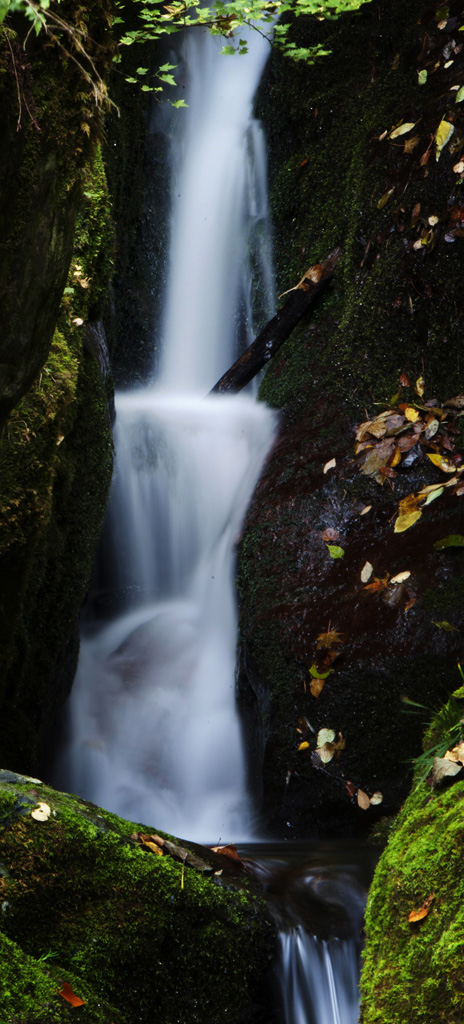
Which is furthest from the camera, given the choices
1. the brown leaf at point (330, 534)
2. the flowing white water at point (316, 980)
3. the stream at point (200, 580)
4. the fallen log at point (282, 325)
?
the fallen log at point (282, 325)

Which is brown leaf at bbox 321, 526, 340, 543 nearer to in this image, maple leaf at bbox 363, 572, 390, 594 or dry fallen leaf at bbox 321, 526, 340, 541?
dry fallen leaf at bbox 321, 526, 340, 541

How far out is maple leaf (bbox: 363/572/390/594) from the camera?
16.1ft

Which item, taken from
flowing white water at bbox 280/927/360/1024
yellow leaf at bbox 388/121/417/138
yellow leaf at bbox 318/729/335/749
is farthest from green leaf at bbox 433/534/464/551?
yellow leaf at bbox 388/121/417/138

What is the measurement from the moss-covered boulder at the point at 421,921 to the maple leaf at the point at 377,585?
2143 millimetres

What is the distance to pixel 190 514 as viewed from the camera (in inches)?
287

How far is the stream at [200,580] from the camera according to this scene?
3639 millimetres

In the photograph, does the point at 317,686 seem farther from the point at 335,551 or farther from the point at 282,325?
the point at 282,325

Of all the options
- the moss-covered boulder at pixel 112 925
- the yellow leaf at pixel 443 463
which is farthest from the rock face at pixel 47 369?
the yellow leaf at pixel 443 463

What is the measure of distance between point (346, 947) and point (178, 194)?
9.90 m

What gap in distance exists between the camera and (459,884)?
2117 millimetres

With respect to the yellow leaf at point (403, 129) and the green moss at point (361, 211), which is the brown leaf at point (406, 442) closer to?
the green moss at point (361, 211)

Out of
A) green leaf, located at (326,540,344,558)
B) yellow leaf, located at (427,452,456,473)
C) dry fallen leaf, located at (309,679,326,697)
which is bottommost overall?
dry fallen leaf, located at (309,679,326,697)

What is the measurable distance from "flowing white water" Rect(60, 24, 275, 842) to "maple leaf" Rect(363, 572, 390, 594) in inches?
67.6

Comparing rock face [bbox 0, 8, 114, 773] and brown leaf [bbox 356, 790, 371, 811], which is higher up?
rock face [bbox 0, 8, 114, 773]
